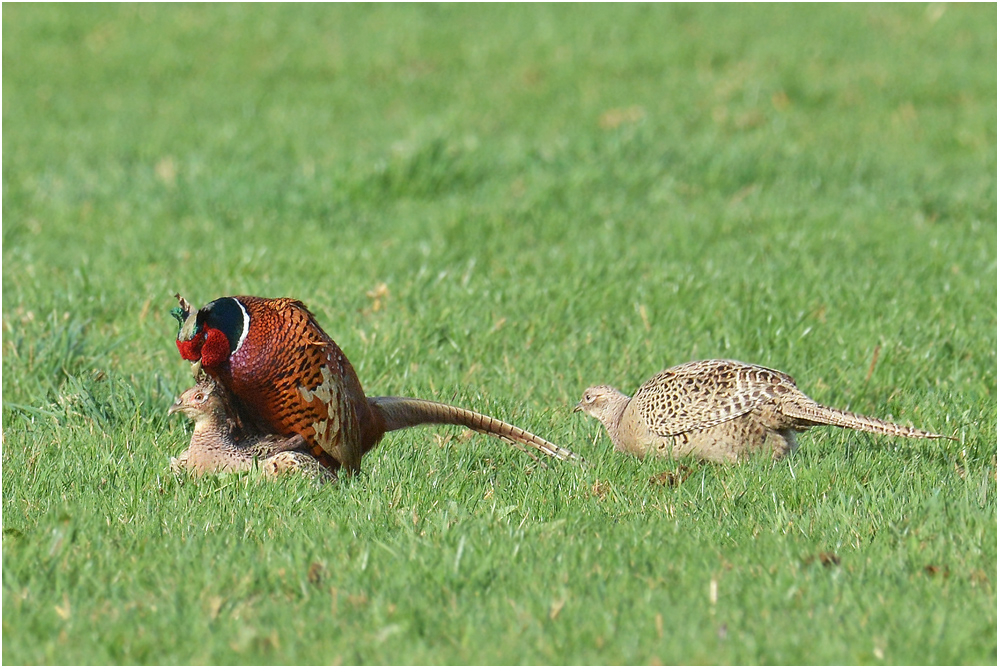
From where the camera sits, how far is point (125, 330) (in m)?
7.04

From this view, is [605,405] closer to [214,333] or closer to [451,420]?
[451,420]

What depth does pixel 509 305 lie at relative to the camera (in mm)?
7375

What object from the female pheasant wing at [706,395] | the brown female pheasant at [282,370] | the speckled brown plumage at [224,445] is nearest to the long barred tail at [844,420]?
the female pheasant wing at [706,395]

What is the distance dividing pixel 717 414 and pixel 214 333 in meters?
2.13

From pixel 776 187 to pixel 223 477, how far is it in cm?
681

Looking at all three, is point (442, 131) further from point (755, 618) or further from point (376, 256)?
point (755, 618)

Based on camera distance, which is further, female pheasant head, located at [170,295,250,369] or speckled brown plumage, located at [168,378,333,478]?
speckled brown plumage, located at [168,378,333,478]

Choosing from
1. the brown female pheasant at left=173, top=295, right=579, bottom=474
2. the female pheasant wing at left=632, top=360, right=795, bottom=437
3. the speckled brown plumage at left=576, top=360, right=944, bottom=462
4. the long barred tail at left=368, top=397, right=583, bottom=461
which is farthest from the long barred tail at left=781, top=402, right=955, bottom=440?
the brown female pheasant at left=173, top=295, right=579, bottom=474

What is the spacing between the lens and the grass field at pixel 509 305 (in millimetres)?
3773

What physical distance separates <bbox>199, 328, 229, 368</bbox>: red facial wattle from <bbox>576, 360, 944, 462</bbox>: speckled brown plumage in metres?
1.84

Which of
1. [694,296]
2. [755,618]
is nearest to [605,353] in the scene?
[694,296]

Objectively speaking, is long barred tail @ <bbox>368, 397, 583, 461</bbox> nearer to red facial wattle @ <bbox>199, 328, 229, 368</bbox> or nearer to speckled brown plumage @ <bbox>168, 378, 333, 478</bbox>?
speckled brown plumage @ <bbox>168, 378, 333, 478</bbox>

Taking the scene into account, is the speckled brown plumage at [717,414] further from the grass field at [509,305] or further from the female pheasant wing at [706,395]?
the grass field at [509,305]

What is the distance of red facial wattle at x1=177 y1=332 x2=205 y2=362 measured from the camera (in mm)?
4668
